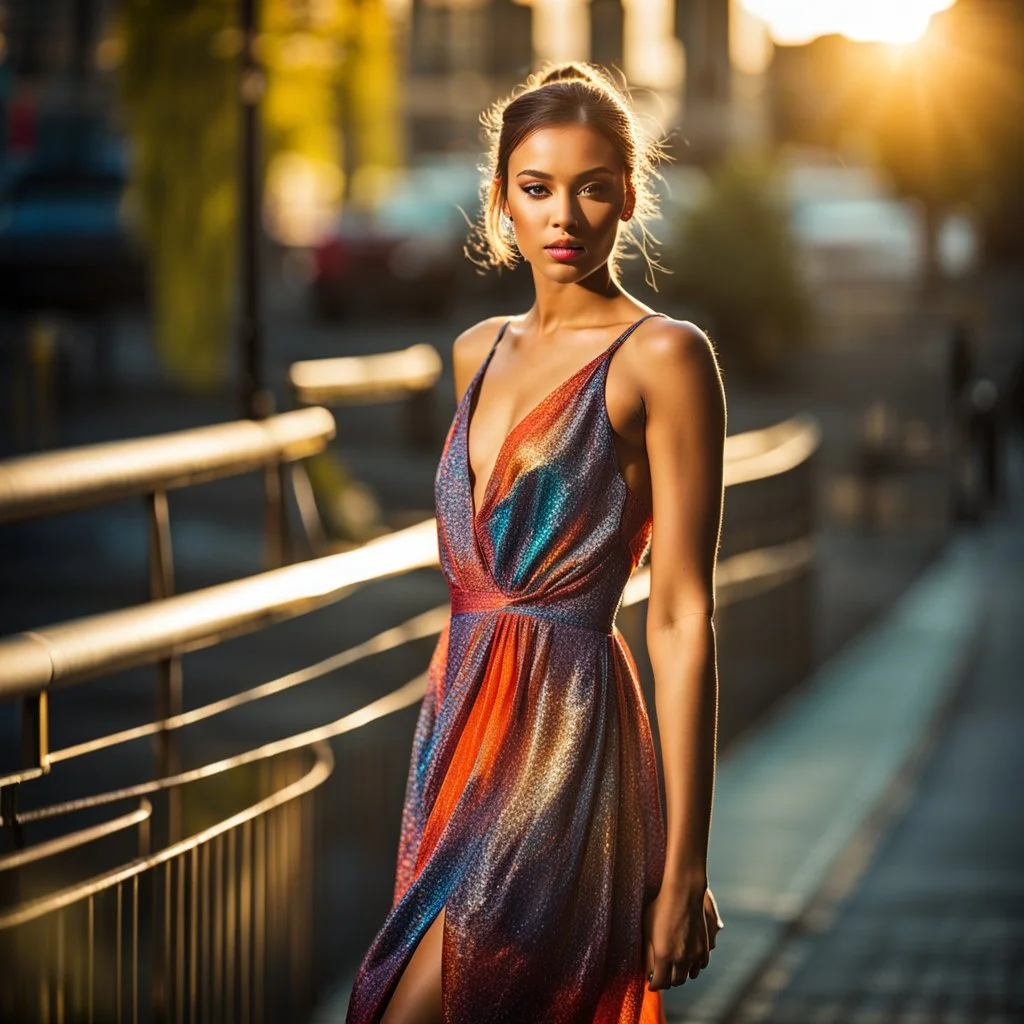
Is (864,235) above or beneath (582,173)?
beneath

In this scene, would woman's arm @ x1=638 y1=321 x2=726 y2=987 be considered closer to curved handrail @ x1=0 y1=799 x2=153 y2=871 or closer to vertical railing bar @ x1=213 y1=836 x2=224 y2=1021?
curved handrail @ x1=0 y1=799 x2=153 y2=871

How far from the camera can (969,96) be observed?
104 feet

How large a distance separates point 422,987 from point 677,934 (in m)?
0.31

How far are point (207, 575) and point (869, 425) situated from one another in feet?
20.5

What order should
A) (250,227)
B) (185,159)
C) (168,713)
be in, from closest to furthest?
(168,713)
(250,227)
(185,159)

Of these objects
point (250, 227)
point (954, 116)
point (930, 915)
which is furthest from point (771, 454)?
point (954, 116)

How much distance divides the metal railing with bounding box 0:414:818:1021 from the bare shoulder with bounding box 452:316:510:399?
0.64 metres

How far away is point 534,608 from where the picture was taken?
8.61ft

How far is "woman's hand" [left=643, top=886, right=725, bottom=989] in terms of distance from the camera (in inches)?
102

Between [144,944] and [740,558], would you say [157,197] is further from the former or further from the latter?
[144,944]

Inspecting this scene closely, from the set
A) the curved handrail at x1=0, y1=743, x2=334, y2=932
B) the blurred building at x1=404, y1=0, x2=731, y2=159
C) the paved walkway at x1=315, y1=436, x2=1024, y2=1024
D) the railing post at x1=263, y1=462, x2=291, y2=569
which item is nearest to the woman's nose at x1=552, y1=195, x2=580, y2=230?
the curved handrail at x1=0, y1=743, x2=334, y2=932

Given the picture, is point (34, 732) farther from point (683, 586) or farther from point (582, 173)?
point (582, 173)

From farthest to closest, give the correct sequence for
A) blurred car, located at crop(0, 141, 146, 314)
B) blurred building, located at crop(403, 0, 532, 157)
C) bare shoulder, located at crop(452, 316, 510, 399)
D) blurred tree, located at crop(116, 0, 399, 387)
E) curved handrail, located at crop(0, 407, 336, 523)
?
blurred building, located at crop(403, 0, 532, 157)
blurred car, located at crop(0, 141, 146, 314)
blurred tree, located at crop(116, 0, 399, 387)
curved handrail, located at crop(0, 407, 336, 523)
bare shoulder, located at crop(452, 316, 510, 399)

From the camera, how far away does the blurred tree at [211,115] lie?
12.7 meters
